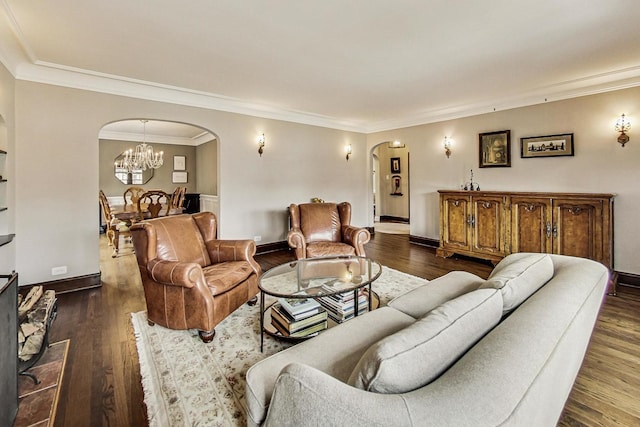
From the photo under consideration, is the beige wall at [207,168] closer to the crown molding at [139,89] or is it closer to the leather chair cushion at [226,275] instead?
the crown molding at [139,89]

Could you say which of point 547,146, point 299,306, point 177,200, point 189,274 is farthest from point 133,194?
point 547,146

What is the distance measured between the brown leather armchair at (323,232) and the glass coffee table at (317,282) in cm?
76

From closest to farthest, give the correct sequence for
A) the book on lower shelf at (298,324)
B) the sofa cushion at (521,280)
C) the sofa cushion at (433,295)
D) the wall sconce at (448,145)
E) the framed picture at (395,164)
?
1. the sofa cushion at (521,280)
2. the sofa cushion at (433,295)
3. the book on lower shelf at (298,324)
4. the wall sconce at (448,145)
5. the framed picture at (395,164)

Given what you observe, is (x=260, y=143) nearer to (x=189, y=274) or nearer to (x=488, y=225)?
(x=189, y=274)

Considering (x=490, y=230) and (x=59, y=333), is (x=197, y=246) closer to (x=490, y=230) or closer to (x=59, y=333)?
(x=59, y=333)

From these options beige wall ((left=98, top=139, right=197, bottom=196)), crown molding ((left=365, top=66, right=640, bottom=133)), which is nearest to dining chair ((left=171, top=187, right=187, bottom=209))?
beige wall ((left=98, top=139, right=197, bottom=196))

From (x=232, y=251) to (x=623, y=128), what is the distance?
4.91 meters

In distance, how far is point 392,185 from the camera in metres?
10.1

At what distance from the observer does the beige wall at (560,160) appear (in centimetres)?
382

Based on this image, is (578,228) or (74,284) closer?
(74,284)

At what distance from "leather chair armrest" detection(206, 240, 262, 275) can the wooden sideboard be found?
11.4ft

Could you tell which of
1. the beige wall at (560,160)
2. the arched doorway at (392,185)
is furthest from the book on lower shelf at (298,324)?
the arched doorway at (392,185)

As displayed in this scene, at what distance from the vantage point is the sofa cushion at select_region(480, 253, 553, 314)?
4.51 ft

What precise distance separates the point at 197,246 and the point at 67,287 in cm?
188
